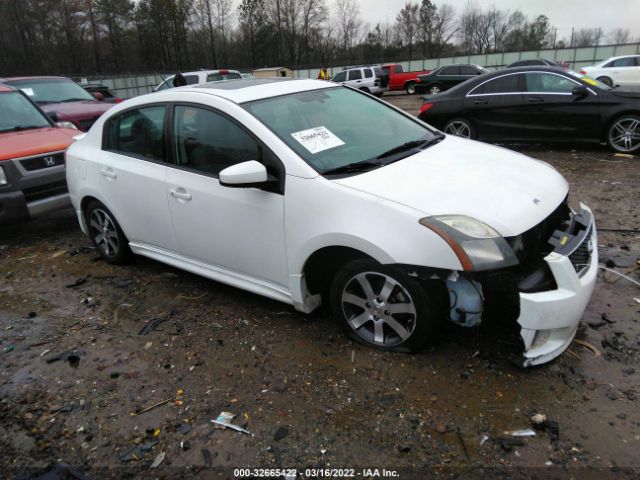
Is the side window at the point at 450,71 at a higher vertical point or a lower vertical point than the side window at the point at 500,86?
higher

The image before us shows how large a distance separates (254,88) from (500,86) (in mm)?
6575

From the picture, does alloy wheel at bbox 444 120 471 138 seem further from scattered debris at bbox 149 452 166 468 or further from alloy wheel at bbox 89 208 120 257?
scattered debris at bbox 149 452 166 468

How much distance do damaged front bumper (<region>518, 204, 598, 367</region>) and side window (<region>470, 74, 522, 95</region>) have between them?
6.78 meters

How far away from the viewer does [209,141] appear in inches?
140

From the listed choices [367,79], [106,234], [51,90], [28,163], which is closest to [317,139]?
[106,234]

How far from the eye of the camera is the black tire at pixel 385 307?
279 cm

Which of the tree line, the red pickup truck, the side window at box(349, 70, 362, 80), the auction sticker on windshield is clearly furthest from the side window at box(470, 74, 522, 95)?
the tree line

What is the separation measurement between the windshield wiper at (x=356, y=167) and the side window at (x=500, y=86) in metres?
6.67

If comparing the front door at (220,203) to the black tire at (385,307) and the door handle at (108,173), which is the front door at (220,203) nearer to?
the black tire at (385,307)

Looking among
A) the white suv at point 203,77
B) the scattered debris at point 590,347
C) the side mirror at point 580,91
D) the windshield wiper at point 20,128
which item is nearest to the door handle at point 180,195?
the scattered debris at point 590,347

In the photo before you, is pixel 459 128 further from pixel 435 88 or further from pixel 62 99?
pixel 435 88

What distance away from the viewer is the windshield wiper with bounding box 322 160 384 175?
307 cm

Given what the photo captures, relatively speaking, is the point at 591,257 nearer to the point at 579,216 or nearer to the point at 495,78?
the point at 579,216

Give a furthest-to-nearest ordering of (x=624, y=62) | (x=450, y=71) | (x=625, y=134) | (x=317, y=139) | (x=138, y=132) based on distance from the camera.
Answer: (x=450, y=71) < (x=624, y=62) < (x=625, y=134) < (x=138, y=132) < (x=317, y=139)
